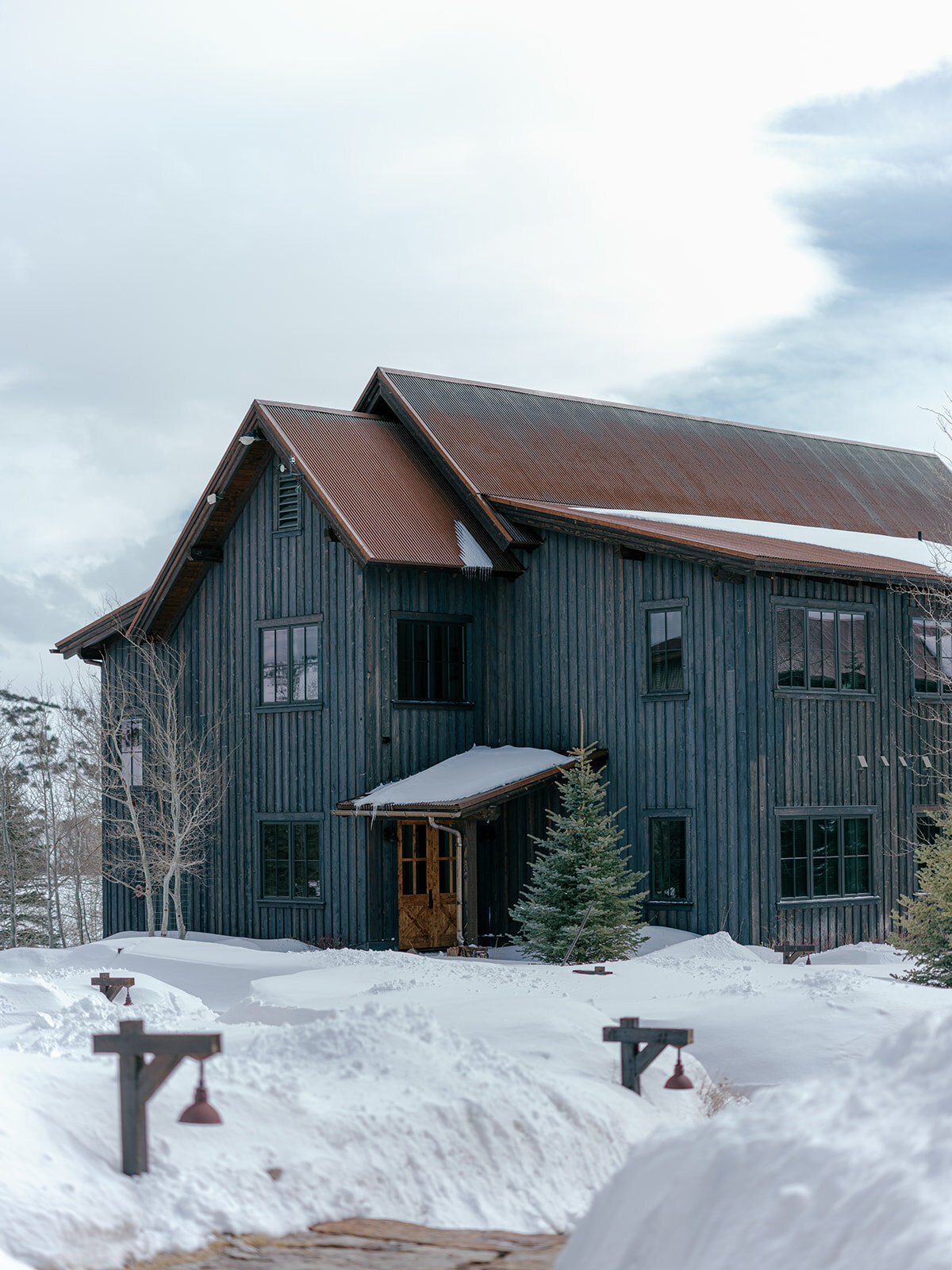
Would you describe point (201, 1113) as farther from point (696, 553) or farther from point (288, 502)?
point (288, 502)

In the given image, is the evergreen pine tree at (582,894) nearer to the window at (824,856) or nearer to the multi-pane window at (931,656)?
the window at (824,856)

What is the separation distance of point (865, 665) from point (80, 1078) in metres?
17.2

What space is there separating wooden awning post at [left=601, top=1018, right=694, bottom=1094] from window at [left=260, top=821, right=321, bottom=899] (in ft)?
49.9

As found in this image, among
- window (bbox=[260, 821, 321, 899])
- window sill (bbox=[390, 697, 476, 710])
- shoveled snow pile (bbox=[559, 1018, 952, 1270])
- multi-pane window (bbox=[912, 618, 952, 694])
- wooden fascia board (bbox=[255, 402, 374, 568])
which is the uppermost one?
wooden fascia board (bbox=[255, 402, 374, 568])

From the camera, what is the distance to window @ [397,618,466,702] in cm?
2592

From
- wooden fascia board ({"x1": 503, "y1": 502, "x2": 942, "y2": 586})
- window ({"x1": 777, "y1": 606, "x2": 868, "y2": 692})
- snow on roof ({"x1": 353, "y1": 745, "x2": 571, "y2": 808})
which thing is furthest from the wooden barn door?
window ({"x1": 777, "y1": 606, "x2": 868, "y2": 692})

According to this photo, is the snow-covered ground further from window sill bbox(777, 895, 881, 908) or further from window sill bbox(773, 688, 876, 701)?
window sill bbox(773, 688, 876, 701)

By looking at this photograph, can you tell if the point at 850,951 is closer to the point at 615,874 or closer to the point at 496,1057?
the point at 615,874

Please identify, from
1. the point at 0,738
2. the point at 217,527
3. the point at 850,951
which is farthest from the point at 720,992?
the point at 0,738

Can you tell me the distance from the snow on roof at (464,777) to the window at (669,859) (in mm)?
1751

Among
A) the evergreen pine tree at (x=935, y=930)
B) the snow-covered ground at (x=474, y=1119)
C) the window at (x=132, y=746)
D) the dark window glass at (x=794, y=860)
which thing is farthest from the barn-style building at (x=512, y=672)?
the snow-covered ground at (x=474, y=1119)

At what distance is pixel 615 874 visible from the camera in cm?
2173

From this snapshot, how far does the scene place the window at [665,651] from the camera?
2366 centimetres

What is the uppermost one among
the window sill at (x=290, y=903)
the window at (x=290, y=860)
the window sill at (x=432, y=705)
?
the window sill at (x=432, y=705)
